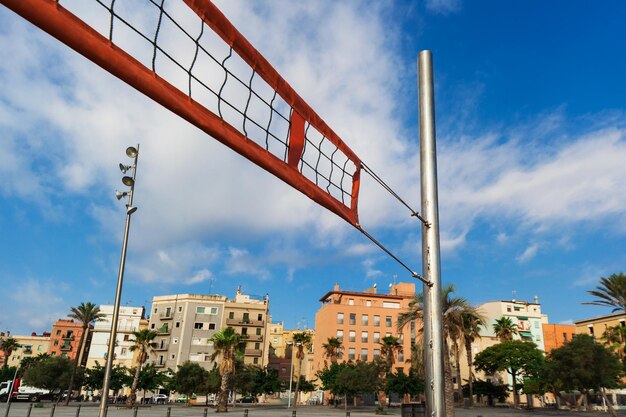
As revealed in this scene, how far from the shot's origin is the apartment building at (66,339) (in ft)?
305

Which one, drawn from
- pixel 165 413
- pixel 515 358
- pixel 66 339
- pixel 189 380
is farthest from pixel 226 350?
pixel 66 339

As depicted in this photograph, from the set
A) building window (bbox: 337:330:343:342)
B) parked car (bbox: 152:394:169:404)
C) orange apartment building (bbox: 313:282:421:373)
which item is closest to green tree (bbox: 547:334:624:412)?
orange apartment building (bbox: 313:282:421:373)

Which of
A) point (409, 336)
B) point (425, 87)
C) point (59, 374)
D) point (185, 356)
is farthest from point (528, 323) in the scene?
point (425, 87)

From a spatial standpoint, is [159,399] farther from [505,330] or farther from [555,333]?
[555,333]

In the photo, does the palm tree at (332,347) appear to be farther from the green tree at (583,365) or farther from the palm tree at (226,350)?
the green tree at (583,365)

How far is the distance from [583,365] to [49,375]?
54.0 metres

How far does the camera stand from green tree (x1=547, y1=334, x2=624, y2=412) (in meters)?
35.1

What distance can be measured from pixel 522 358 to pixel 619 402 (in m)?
25.8

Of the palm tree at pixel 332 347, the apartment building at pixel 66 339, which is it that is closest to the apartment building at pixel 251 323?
the palm tree at pixel 332 347

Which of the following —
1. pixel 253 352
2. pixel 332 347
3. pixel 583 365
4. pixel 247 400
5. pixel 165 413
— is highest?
pixel 332 347

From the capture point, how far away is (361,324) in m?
80.6

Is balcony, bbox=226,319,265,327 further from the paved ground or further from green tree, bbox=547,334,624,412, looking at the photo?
green tree, bbox=547,334,624,412

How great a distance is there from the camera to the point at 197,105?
3891 millimetres

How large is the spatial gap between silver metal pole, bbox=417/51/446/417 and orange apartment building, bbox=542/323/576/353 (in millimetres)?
99945
